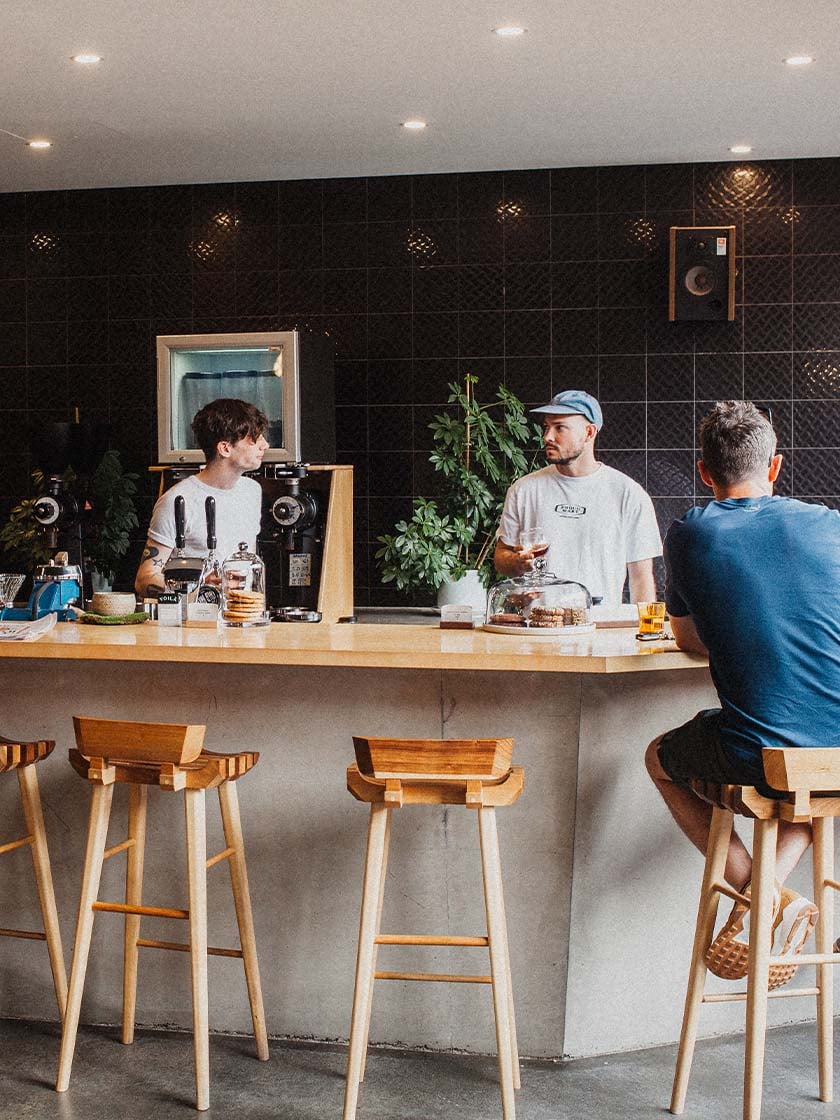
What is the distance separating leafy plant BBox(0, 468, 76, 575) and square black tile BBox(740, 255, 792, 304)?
11.3 feet

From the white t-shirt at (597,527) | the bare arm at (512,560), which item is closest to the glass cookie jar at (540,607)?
the bare arm at (512,560)

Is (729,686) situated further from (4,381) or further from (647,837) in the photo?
(4,381)

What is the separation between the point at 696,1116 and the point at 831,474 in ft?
12.7

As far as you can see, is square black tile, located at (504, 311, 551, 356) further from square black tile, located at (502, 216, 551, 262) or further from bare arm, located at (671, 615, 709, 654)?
bare arm, located at (671, 615, 709, 654)

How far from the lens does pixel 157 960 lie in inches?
126

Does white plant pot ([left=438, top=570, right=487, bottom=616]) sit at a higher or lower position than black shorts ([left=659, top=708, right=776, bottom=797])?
higher

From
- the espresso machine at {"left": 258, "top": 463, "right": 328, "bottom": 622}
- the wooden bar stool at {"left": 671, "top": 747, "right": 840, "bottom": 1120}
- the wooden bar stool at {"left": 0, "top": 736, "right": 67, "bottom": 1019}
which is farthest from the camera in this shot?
the espresso machine at {"left": 258, "top": 463, "right": 328, "bottom": 622}

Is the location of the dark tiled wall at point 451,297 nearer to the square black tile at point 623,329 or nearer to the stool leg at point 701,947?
the square black tile at point 623,329

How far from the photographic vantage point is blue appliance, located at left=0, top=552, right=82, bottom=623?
3.63 m

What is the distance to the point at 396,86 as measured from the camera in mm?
4781

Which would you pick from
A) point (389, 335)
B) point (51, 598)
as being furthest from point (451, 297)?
point (51, 598)

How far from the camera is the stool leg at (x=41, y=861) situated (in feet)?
10.1

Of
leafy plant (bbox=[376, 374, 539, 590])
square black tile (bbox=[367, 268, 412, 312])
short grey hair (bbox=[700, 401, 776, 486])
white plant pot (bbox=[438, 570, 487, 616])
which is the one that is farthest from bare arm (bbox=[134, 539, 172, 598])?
square black tile (bbox=[367, 268, 412, 312])

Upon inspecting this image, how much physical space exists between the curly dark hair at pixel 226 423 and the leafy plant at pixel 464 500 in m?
1.63
